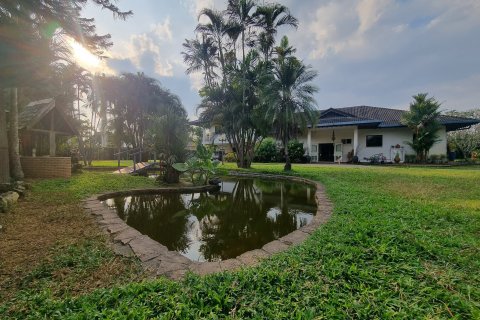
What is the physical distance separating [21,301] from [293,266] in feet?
7.96

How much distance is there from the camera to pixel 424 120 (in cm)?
1836

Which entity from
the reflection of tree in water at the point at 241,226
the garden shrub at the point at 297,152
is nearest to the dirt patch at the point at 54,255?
the reflection of tree in water at the point at 241,226

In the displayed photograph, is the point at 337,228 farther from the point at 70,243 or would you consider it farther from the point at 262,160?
the point at 262,160

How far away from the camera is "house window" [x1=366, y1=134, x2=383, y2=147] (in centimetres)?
2195

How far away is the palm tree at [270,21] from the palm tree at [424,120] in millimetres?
11586

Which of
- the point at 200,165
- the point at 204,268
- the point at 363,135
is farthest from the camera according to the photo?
the point at 363,135

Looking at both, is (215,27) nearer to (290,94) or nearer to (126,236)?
(290,94)

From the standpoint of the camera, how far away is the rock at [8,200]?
14.4 feet

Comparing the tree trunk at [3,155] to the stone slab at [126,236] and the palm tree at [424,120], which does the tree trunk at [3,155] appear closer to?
the stone slab at [126,236]

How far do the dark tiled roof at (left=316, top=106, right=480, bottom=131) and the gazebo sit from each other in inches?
779

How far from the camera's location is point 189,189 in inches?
330

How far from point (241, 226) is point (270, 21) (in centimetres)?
1576

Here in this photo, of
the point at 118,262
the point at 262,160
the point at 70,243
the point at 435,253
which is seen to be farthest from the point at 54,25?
the point at 262,160

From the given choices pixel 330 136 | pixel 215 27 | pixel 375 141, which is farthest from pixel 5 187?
pixel 375 141
